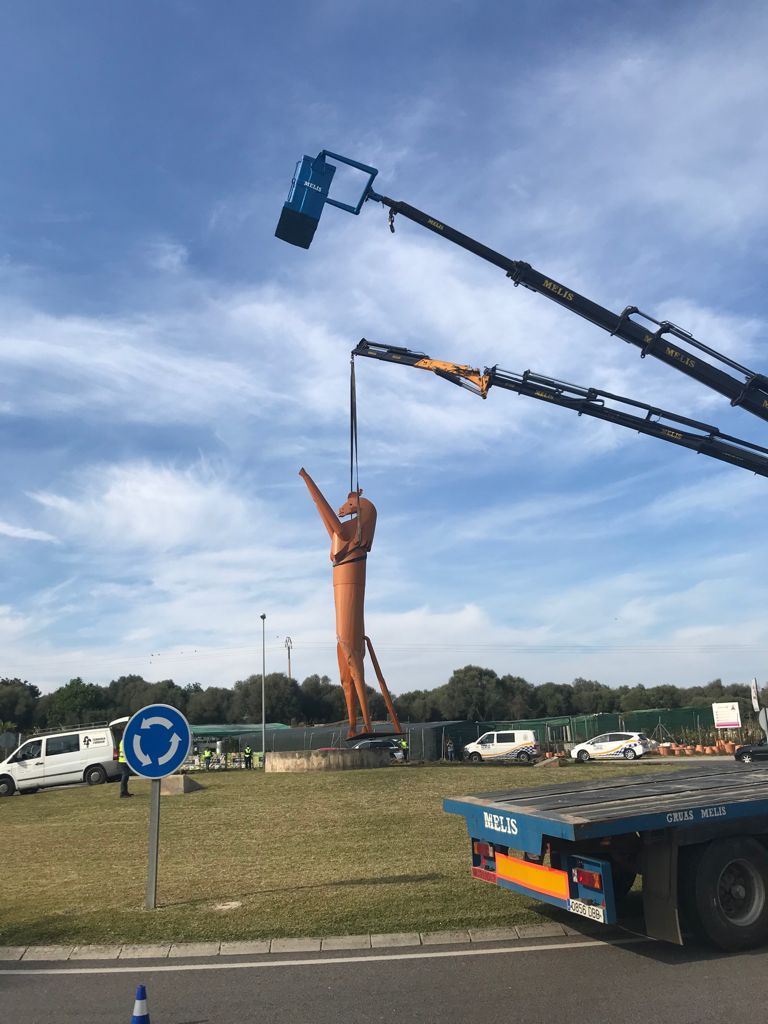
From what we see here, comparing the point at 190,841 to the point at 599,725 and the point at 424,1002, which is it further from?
the point at 599,725

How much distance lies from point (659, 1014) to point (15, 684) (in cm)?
9297

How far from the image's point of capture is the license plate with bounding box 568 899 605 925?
5848mm

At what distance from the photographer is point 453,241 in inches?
760

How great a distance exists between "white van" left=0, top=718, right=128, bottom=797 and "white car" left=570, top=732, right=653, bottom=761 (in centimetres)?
1968

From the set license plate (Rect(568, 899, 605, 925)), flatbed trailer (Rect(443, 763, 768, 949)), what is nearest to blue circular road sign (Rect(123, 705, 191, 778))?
flatbed trailer (Rect(443, 763, 768, 949))

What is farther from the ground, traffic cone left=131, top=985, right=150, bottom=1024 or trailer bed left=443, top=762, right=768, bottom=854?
trailer bed left=443, top=762, right=768, bottom=854

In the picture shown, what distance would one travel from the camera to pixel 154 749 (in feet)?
26.5

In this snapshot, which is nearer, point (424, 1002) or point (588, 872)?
point (424, 1002)

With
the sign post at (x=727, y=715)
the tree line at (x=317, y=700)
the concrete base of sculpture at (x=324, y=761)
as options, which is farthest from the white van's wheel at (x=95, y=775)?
the tree line at (x=317, y=700)

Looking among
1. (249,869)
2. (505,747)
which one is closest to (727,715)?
(505,747)

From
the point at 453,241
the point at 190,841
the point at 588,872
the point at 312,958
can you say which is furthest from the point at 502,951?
the point at 453,241

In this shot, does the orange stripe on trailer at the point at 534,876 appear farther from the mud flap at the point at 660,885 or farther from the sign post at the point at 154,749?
the sign post at the point at 154,749

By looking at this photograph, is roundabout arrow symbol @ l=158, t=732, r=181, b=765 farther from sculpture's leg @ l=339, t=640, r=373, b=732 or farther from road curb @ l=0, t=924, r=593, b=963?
sculpture's leg @ l=339, t=640, r=373, b=732

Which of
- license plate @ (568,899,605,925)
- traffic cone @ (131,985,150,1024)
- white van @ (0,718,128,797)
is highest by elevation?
white van @ (0,718,128,797)
